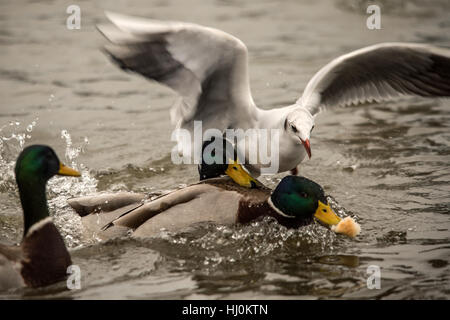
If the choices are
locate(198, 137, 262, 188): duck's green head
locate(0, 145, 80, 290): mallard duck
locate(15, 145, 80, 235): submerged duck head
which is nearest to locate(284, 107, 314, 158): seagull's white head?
locate(198, 137, 262, 188): duck's green head

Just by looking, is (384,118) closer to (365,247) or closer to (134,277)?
(365,247)

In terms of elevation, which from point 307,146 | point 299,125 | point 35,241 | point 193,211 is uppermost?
point 299,125

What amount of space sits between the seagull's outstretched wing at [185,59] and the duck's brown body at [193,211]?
77 centimetres

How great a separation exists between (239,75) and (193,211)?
117 cm

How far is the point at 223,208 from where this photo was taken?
6.28 meters

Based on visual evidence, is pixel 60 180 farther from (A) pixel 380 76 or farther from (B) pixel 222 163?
(A) pixel 380 76

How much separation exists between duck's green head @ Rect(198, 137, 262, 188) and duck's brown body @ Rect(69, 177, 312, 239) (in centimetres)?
20

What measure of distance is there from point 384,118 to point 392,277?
4541 mm

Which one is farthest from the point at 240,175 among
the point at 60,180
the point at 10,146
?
the point at 10,146

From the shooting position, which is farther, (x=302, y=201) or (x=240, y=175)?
(x=240, y=175)

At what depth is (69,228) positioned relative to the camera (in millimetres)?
6594

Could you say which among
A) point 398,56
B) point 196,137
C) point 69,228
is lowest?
point 69,228

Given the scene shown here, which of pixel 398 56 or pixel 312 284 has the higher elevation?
pixel 398 56

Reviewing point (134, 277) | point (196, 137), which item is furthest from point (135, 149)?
point (134, 277)
